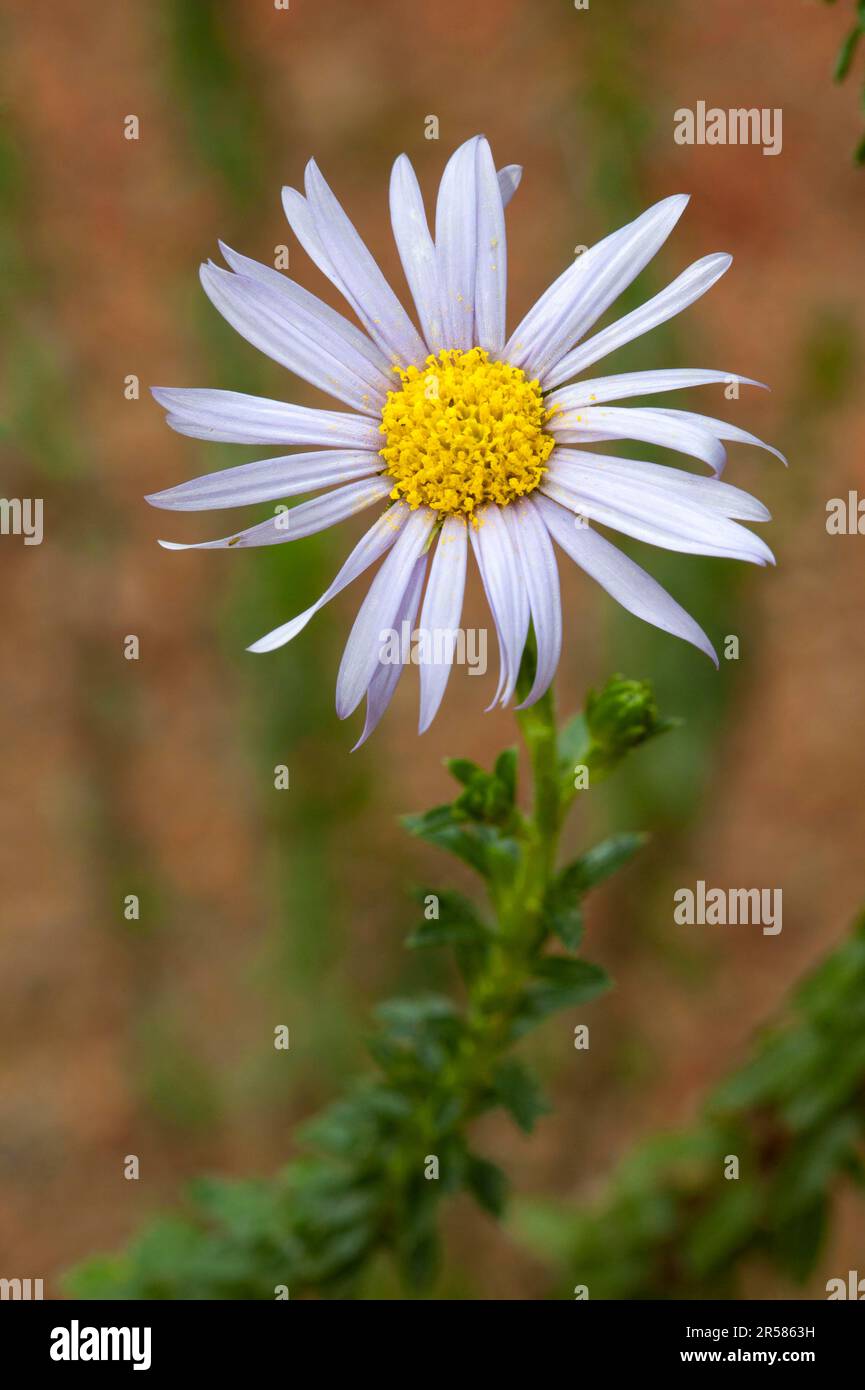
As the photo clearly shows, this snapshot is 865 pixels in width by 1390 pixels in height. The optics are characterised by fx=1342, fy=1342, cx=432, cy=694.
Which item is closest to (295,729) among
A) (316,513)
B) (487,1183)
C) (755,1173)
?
(755,1173)

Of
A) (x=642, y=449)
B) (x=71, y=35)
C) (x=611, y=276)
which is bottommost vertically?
(x=611, y=276)

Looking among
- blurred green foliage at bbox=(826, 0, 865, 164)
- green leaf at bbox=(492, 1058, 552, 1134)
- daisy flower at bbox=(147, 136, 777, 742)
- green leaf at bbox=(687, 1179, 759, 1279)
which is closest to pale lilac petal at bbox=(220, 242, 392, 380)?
daisy flower at bbox=(147, 136, 777, 742)

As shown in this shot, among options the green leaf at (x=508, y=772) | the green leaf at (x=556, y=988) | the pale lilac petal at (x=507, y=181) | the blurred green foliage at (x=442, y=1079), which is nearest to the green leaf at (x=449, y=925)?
the blurred green foliage at (x=442, y=1079)

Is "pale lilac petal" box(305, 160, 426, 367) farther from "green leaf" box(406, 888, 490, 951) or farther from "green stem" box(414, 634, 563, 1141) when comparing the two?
"green leaf" box(406, 888, 490, 951)

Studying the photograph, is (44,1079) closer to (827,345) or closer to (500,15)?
(827,345)

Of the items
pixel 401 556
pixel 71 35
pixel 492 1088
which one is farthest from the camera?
pixel 71 35

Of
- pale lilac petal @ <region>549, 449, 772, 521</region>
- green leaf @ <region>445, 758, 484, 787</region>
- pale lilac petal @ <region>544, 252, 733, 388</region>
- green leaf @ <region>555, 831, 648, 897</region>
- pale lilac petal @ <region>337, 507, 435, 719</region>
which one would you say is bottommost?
green leaf @ <region>555, 831, 648, 897</region>
